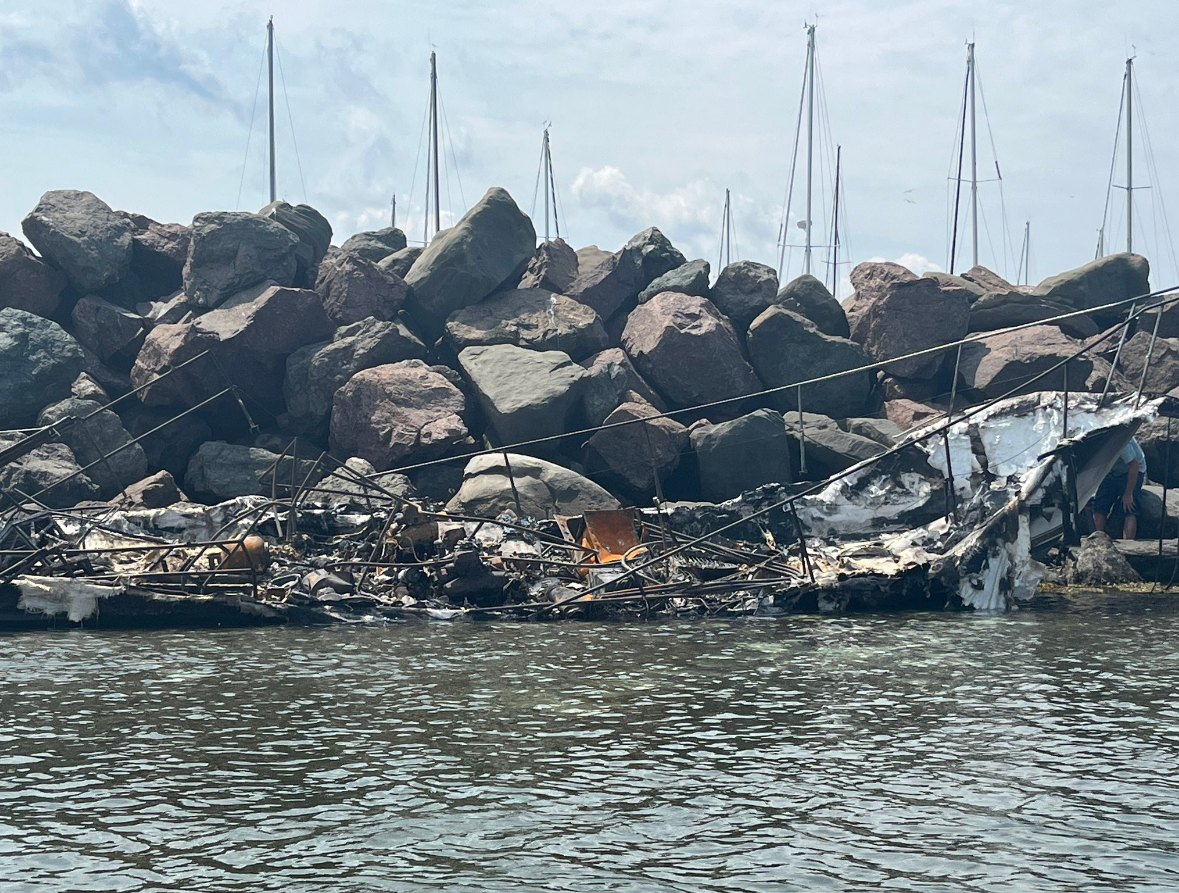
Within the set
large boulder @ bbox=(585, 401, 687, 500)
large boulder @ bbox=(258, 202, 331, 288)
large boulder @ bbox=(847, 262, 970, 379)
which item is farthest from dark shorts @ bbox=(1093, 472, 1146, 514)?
large boulder @ bbox=(258, 202, 331, 288)

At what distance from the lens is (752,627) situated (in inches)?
587

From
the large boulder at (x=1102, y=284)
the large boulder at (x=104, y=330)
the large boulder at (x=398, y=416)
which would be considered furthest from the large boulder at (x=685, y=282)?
the large boulder at (x=104, y=330)

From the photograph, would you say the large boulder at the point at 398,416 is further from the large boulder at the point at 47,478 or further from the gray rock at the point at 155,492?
the large boulder at the point at 47,478

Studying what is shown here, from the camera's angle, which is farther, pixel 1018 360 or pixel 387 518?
pixel 1018 360

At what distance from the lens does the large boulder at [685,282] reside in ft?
87.3

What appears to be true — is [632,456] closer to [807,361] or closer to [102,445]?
[807,361]

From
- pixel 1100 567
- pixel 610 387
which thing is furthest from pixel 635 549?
pixel 1100 567

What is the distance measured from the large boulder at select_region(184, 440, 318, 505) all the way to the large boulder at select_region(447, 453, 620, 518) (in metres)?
3.69

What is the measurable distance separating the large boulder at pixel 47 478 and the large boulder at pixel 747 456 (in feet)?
38.4

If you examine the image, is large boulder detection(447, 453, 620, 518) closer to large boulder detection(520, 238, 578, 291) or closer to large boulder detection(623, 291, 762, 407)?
large boulder detection(623, 291, 762, 407)

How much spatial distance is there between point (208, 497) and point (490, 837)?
16.9 m

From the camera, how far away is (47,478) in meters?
21.0

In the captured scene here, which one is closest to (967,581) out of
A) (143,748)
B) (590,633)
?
(590,633)

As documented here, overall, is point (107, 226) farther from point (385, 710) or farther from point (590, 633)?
point (385, 710)
